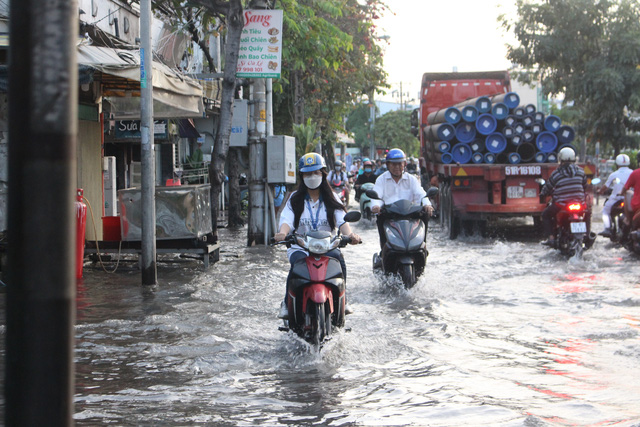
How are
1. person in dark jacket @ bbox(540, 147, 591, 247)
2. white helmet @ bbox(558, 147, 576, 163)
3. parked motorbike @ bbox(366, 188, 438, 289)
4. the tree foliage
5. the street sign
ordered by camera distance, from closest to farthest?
1. parked motorbike @ bbox(366, 188, 438, 289)
2. person in dark jacket @ bbox(540, 147, 591, 247)
3. white helmet @ bbox(558, 147, 576, 163)
4. the street sign
5. the tree foliage

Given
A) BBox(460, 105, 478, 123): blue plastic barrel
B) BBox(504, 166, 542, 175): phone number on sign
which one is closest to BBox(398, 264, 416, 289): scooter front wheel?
BBox(504, 166, 542, 175): phone number on sign

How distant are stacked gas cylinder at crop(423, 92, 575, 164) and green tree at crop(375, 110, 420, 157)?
64.9 m

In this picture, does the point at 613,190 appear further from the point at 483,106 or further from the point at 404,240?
the point at 404,240

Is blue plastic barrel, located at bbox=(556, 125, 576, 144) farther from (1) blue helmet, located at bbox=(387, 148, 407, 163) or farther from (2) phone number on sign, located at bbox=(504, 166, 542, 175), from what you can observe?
(1) blue helmet, located at bbox=(387, 148, 407, 163)

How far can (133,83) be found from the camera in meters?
12.9

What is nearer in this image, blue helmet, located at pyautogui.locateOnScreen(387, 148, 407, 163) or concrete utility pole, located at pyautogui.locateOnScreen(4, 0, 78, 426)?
concrete utility pole, located at pyautogui.locateOnScreen(4, 0, 78, 426)

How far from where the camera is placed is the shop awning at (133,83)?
34.9 feet

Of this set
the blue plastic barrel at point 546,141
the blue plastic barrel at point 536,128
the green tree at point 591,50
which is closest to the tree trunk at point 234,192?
the blue plastic barrel at point 536,128

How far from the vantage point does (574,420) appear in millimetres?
4805

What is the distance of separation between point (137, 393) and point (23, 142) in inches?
142

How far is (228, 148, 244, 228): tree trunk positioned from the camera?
2014cm

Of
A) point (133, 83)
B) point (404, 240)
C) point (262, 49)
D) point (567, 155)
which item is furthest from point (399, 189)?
point (262, 49)

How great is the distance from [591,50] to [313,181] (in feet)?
79.1

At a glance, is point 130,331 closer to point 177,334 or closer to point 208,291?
point 177,334
